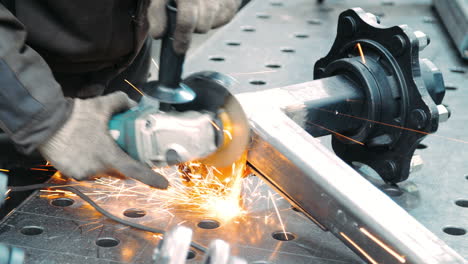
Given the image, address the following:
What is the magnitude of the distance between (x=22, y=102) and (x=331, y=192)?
0.70 meters

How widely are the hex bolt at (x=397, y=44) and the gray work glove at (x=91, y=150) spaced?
2.28ft

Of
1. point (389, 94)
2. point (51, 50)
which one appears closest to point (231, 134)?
point (389, 94)

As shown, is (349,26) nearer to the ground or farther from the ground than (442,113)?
farther from the ground

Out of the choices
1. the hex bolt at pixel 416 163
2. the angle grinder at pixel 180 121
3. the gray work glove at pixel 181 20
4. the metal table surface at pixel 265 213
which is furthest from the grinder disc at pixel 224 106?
the hex bolt at pixel 416 163

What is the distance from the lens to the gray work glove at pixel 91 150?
Result: 1.50m

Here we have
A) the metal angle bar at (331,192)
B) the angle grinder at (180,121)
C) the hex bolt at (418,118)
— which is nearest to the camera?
the metal angle bar at (331,192)

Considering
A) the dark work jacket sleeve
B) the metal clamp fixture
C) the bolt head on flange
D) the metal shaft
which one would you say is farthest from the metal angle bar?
the dark work jacket sleeve

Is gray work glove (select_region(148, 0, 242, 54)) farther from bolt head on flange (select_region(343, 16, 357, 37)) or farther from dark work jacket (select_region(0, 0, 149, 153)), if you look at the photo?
bolt head on flange (select_region(343, 16, 357, 37))

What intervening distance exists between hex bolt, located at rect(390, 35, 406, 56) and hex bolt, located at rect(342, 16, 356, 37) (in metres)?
0.15

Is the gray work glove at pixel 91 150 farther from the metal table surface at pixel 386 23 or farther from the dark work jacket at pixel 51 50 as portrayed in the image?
the metal table surface at pixel 386 23

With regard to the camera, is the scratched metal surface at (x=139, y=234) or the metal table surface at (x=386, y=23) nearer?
the scratched metal surface at (x=139, y=234)

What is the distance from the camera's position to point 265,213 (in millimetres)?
1721

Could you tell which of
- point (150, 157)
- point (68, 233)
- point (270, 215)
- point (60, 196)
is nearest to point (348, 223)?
point (270, 215)

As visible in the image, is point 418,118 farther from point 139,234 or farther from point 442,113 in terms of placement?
point 139,234
